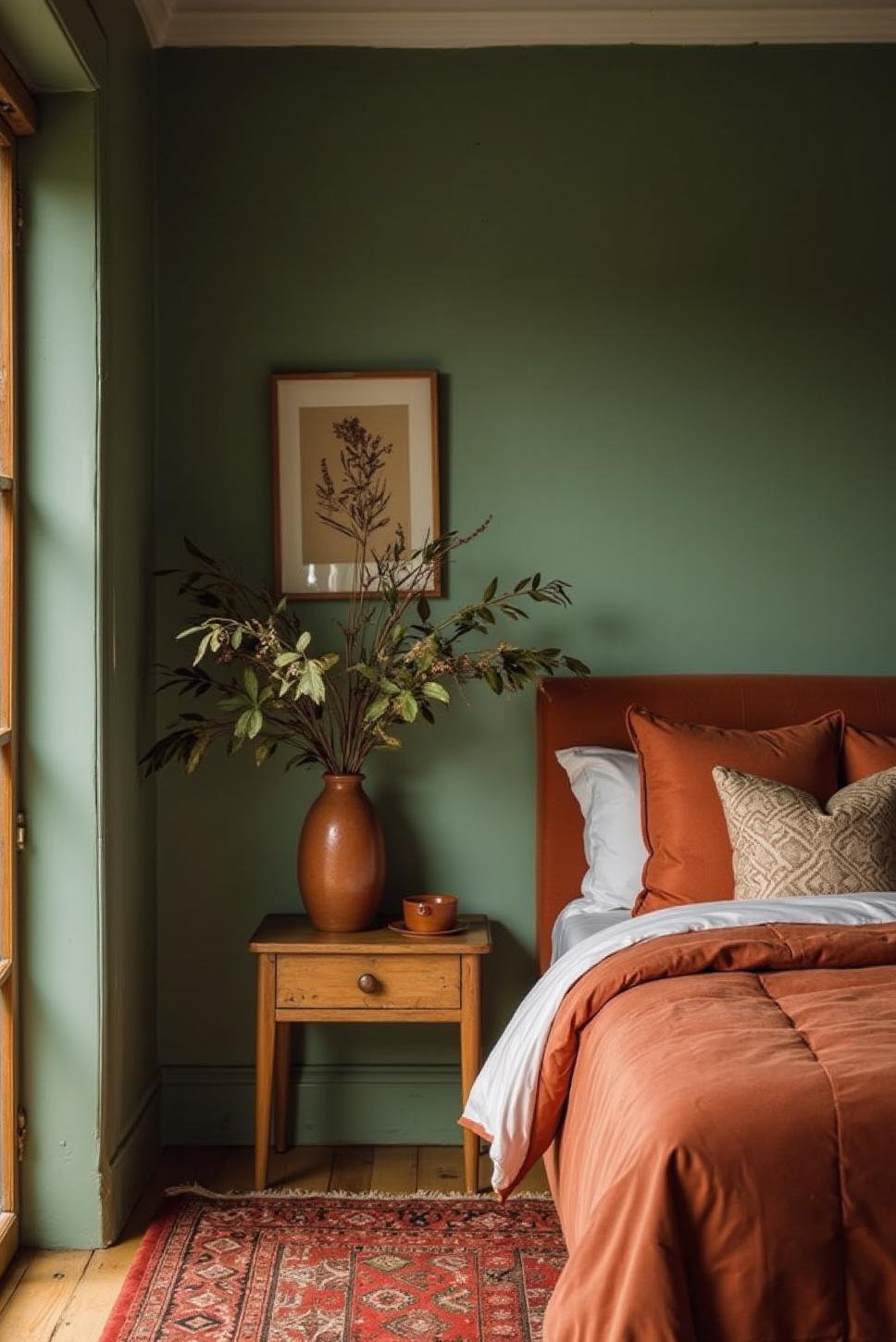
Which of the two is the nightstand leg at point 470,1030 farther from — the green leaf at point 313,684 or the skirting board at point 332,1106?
the green leaf at point 313,684

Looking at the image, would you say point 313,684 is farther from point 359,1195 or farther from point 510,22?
point 510,22

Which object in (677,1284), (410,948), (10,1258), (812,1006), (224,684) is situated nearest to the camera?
(677,1284)

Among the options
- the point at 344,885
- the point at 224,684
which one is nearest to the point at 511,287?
the point at 224,684

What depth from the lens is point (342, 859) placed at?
10.8 feet

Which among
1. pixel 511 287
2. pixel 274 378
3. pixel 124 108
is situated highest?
pixel 124 108

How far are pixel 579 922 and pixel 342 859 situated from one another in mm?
611

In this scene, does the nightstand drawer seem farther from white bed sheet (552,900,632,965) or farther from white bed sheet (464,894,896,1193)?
white bed sheet (464,894,896,1193)

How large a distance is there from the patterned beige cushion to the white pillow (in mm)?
341

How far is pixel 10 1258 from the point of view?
9.22ft

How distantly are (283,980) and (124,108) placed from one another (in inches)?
86.0

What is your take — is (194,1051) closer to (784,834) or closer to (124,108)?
(784,834)

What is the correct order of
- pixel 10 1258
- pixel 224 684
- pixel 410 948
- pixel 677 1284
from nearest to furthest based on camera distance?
1. pixel 677 1284
2. pixel 10 1258
3. pixel 410 948
4. pixel 224 684

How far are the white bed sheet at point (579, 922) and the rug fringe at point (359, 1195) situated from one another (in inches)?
22.4

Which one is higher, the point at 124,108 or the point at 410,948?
the point at 124,108
